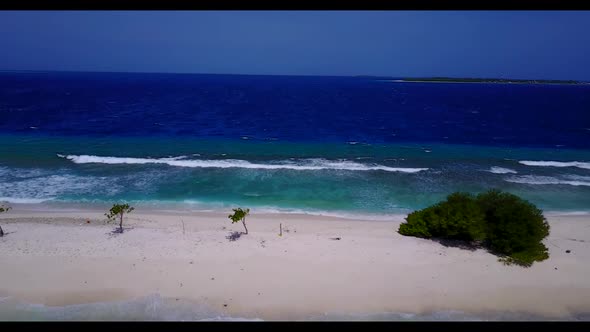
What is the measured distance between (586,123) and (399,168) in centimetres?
3507

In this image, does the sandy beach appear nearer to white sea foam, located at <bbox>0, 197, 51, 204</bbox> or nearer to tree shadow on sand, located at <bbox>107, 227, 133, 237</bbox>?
tree shadow on sand, located at <bbox>107, 227, 133, 237</bbox>

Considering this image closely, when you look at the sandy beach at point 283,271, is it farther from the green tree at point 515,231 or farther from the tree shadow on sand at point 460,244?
the green tree at point 515,231

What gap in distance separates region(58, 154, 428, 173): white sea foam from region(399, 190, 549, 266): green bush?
10.8 m

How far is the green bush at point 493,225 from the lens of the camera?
12367 millimetres

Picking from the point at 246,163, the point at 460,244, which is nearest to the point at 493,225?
the point at 460,244

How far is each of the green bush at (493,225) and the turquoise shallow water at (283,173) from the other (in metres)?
4.16

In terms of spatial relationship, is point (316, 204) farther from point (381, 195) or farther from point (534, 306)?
point (534, 306)

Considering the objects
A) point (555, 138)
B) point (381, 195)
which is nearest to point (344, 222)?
point (381, 195)

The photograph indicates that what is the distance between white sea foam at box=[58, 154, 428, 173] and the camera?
25.1 m

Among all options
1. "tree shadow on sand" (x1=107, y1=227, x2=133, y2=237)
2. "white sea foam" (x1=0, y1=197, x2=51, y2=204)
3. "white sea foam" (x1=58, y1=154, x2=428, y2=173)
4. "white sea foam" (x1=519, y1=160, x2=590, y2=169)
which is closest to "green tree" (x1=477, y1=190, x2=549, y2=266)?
"white sea foam" (x1=58, y1=154, x2=428, y2=173)

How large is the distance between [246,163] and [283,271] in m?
15.5

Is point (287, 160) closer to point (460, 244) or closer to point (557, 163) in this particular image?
point (460, 244)

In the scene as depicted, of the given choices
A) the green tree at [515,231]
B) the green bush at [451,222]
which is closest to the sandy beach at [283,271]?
the green tree at [515,231]

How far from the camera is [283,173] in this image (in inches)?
936
